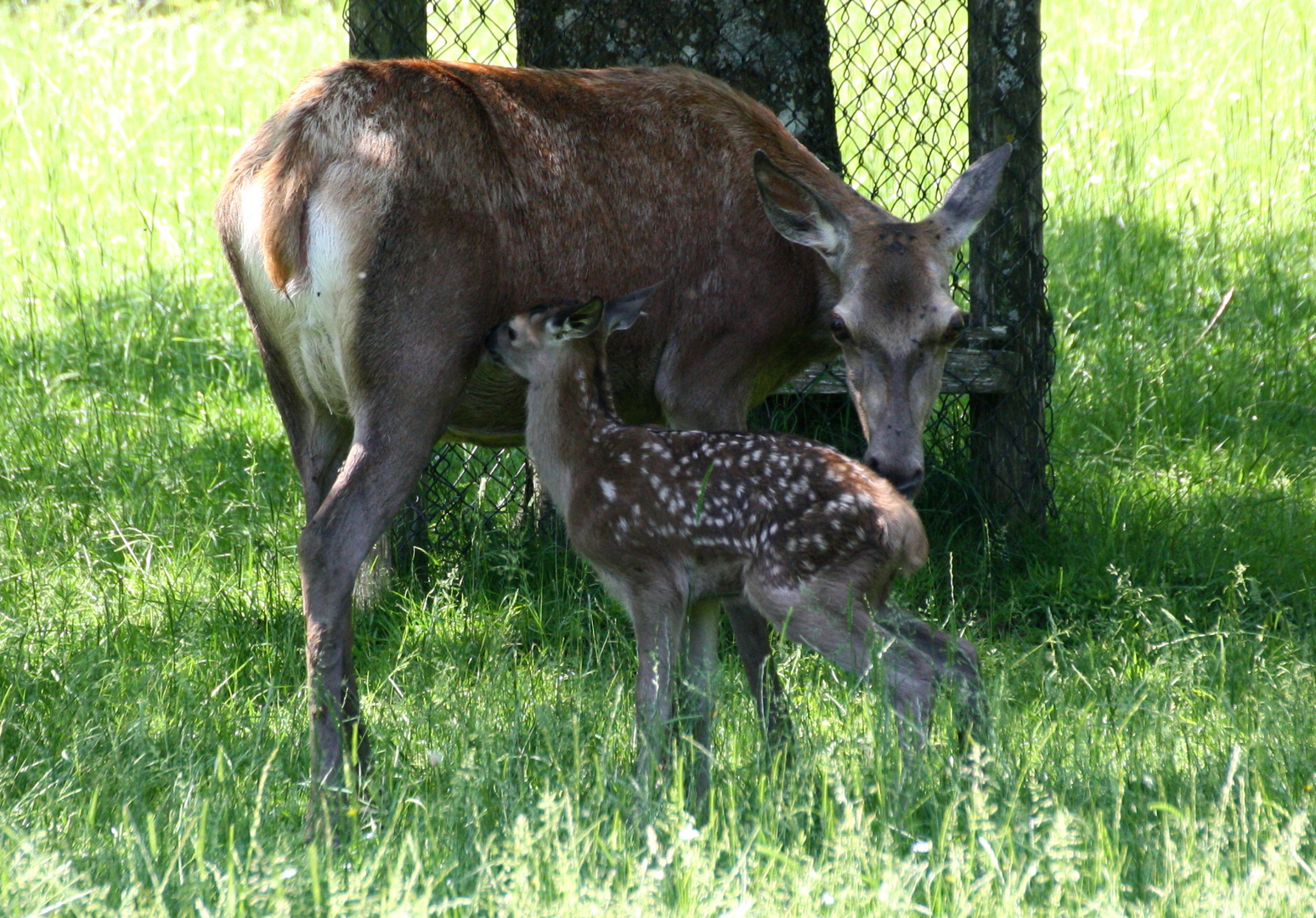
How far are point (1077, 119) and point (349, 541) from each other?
7.23 metres

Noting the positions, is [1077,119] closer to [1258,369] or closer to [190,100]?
[1258,369]

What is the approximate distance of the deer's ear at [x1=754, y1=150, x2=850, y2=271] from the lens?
15.0 ft

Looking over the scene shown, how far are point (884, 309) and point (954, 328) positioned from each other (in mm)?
225

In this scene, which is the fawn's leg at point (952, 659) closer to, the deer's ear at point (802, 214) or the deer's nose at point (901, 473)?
the deer's nose at point (901, 473)

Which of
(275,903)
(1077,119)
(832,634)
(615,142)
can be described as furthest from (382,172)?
(1077,119)

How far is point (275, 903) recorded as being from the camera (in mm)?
2695

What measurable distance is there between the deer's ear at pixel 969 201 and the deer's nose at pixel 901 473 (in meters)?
0.80

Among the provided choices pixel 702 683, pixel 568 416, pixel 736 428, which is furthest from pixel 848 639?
pixel 568 416

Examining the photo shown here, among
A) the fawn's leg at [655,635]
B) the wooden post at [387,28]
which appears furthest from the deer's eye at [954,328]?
the wooden post at [387,28]

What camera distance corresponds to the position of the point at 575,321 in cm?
432

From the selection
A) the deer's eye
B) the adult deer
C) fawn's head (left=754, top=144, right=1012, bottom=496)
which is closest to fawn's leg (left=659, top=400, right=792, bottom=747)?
the adult deer

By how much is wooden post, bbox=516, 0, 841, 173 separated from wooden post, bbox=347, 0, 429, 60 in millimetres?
411

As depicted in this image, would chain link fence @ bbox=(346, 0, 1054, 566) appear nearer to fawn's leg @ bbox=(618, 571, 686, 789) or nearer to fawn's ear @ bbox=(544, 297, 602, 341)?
fawn's ear @ bbox=(544, 297, 602, 341)

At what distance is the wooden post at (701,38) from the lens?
5488mm
